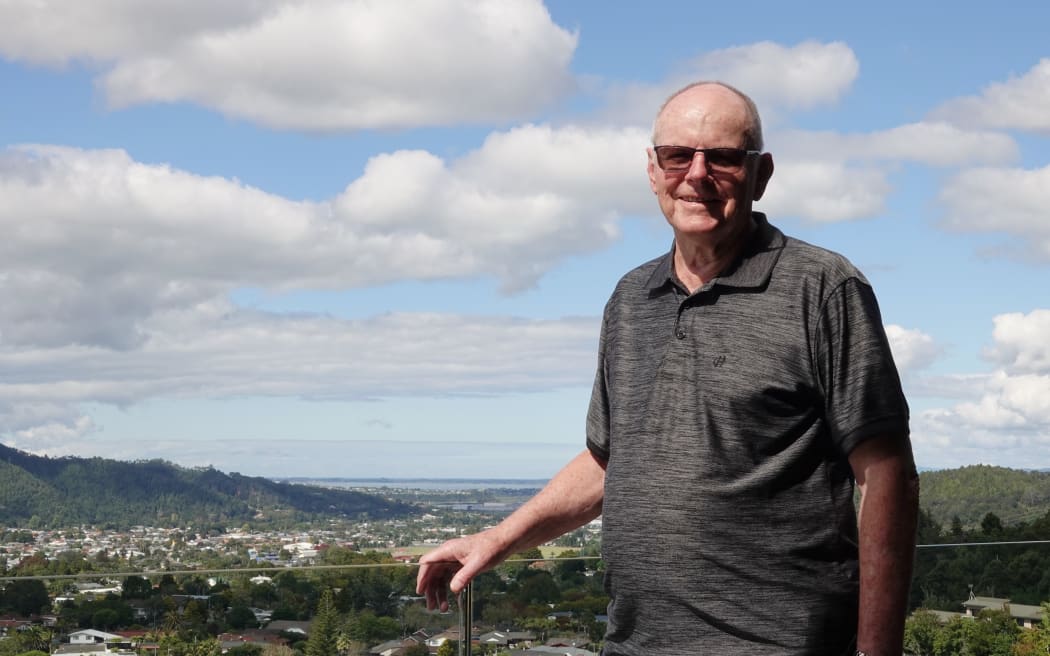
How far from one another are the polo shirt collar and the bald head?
0.11 meters

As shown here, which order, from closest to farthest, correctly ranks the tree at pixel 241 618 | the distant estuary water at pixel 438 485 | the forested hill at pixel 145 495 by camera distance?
the tree at pixel 241 618, the forested hill at pixel 145 495, the distant estuary water at pixel 438 485

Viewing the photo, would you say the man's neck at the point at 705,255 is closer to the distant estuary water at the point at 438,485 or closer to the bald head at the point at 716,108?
the bald head at the point at 716,108

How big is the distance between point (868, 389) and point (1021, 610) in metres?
3.37

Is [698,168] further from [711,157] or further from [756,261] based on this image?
[756,261]

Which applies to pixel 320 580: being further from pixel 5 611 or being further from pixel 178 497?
pixel 178 497

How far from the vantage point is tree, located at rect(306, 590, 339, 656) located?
135 inches

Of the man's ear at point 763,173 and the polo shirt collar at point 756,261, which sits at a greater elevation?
the man's ear at point 763,173

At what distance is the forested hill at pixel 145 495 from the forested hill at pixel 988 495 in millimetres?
35849

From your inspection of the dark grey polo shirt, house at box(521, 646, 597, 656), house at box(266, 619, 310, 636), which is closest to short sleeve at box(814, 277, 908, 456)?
A: the dark grey polo shirt

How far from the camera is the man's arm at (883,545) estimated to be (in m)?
1.47

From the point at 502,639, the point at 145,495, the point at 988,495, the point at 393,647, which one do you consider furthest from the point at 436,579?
the point at 145,495

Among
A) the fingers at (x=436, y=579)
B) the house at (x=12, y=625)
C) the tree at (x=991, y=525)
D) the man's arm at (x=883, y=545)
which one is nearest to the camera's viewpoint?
the man's arm at (x=883, y=545)

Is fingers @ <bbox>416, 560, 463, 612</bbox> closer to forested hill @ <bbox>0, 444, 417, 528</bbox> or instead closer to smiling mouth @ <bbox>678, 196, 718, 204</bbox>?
smiling mouth @ <bbox>678, 196, 718, 204</bbox>

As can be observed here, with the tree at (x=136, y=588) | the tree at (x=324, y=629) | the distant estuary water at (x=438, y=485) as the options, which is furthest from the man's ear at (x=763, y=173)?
the distant estuary water at (x=438, y=485)
